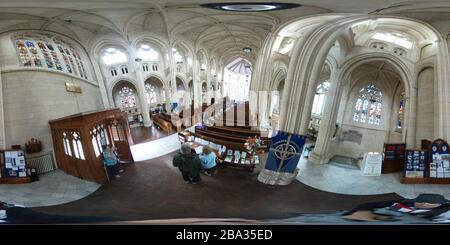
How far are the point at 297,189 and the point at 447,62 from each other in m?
1.08

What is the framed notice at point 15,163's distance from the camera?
1362 millimetres

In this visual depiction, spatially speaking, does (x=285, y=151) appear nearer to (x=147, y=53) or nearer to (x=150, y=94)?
(x=150, y=94)

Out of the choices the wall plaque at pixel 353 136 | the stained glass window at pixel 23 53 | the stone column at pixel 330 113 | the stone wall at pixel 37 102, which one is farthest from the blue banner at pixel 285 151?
the stained glass window at pixel 23 53

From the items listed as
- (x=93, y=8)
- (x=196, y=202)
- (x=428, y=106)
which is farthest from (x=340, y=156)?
(x=93, y=8)

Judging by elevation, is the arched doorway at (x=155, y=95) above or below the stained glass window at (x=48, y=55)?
below

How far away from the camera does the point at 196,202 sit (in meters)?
A: 1.51

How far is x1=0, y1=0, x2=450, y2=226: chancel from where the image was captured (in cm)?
131

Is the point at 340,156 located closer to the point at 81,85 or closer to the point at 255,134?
the point at 255,134

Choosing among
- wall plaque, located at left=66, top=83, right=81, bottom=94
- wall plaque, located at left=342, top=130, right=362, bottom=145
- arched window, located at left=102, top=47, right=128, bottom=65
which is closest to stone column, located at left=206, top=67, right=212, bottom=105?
arched window, located at left=102, top=47, right=128, bottom=65

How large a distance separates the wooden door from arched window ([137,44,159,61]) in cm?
38

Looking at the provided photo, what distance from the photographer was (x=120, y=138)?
1373 mm

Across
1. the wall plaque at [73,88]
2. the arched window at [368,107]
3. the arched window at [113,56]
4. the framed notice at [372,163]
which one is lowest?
the framed notice at [372,163]

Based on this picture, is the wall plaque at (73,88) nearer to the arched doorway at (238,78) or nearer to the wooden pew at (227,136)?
the wooden pew at (227,136)

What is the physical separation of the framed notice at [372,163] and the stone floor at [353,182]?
0.08ft
